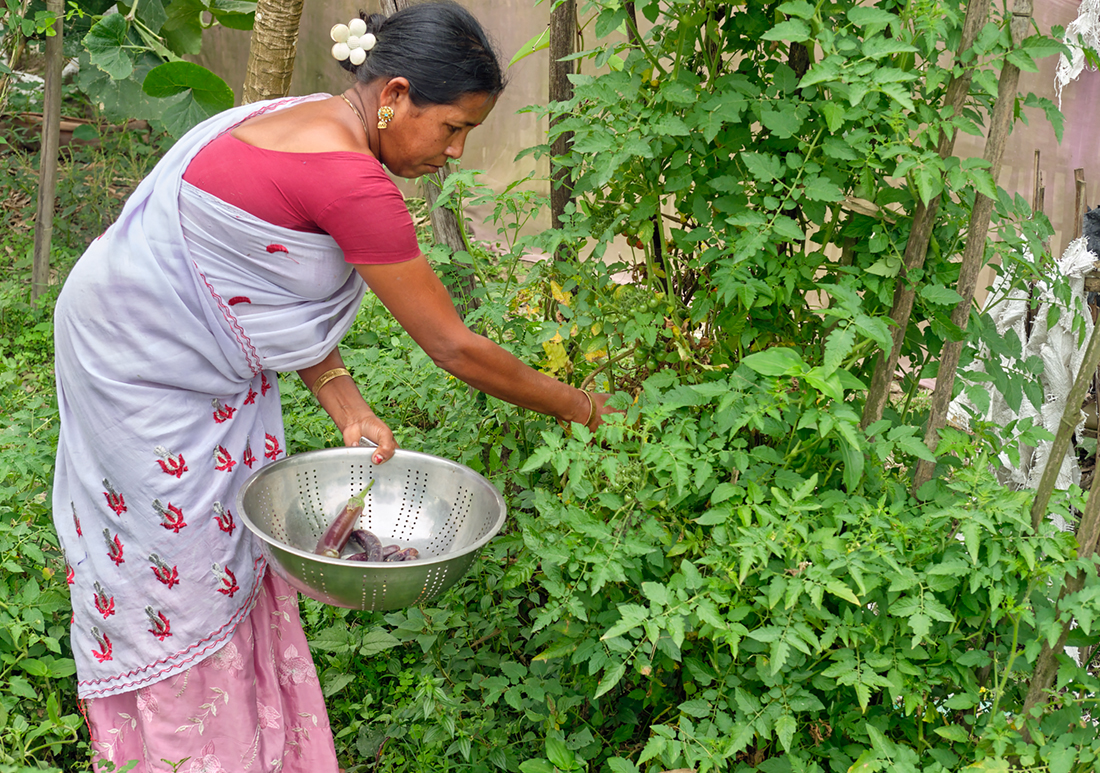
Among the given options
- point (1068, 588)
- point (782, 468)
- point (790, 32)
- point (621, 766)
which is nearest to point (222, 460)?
point (621, 766)

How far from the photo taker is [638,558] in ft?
Answer: 6.25

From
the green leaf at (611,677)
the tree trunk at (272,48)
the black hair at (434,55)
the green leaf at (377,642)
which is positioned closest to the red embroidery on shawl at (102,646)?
the green leaf at (377,642)

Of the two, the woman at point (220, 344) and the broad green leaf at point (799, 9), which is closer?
the broad green leaf at point (799, 9)

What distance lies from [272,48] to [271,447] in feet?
6.00

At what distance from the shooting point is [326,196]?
182 centimetres

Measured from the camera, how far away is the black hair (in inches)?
73.2

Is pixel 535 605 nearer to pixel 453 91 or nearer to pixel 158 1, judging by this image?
pixel 453 91

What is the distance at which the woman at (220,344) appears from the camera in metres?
1.87

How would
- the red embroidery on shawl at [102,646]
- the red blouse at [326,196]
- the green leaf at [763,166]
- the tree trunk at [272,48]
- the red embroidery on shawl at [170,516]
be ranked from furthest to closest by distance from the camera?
the tree trunk at [272,48]
the red embroidery on shawl at [102,646]
the red embroidery on shawl at [170,516]
the red blouse at [326,196]
the green leaf at [763,166]

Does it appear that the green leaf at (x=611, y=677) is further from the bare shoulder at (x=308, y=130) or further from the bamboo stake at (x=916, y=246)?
the bare shoulder at (x=308, y=130)

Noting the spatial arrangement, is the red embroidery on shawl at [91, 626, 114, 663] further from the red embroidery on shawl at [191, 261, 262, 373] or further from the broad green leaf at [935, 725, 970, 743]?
the broad green leaf at [935, 725, 970, 743]

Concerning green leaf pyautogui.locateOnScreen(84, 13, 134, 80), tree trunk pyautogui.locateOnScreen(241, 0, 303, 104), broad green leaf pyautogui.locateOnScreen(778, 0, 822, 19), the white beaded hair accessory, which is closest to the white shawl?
the white beaded hair accessory

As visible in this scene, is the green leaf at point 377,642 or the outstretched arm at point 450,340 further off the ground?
the outstretched arm at point 450,340

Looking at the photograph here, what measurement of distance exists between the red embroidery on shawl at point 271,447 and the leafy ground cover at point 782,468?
605mm
